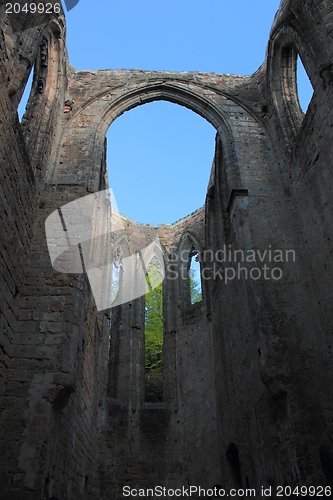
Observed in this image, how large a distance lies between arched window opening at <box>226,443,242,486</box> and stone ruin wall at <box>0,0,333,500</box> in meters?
0.03

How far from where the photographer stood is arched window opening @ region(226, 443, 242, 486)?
288 inches

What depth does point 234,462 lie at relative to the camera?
7.55m

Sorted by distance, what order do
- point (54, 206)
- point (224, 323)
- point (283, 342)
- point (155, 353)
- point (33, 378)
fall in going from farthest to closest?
point (155, 353), point (224, 323), point (54, 206), point (283, 342), point (33, 378)

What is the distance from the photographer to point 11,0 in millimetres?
6016

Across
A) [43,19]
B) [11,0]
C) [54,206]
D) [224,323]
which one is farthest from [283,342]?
[43,19]

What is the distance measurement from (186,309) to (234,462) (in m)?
4.86

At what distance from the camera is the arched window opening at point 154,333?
39.9ft

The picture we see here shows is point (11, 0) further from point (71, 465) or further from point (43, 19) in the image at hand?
point (71, 465)

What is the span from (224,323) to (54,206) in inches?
165
